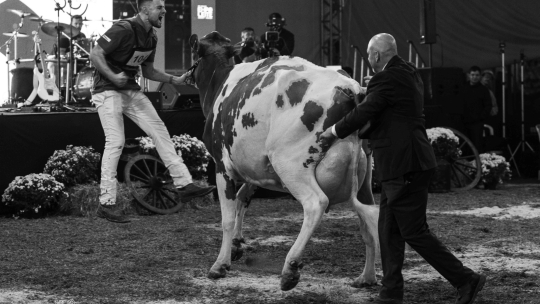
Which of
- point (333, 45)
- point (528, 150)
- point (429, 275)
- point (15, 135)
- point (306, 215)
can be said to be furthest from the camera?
point (333, 45)

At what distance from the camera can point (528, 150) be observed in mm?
15766

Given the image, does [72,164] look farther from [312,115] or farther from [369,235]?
[369,235]

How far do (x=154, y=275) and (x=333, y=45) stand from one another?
12.2 m

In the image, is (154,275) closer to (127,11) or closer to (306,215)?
(306,215)

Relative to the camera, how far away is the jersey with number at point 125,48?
29.2 feet

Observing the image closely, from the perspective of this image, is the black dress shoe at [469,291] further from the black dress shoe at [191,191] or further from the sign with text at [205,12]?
the sign with text at [205,12]

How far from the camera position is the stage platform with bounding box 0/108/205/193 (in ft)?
34.0

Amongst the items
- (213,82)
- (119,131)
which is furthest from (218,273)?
(119,131)

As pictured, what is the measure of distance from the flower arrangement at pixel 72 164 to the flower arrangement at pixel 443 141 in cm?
553

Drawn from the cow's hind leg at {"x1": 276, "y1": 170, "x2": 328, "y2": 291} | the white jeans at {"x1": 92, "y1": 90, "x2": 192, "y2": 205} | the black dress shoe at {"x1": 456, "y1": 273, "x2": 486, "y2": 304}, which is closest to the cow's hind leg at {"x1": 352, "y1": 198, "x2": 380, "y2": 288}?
the cow's hind leg at {"x1": 276, "y1": 170, "x2": 328, "y2": 291}

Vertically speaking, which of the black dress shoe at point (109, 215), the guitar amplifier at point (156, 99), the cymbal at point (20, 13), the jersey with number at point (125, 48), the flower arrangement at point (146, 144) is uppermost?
the cymbal at point (20, 13)

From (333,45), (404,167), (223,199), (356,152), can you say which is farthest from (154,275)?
(333,45)

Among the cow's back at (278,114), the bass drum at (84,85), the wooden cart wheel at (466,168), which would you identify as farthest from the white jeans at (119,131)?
the wooden cart wheel at (466,168)

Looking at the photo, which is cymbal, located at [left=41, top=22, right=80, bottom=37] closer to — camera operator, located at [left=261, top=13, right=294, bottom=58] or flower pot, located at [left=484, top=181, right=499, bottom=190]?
camera operator, located at [left=261, top=13, right=294, bottom=58]
